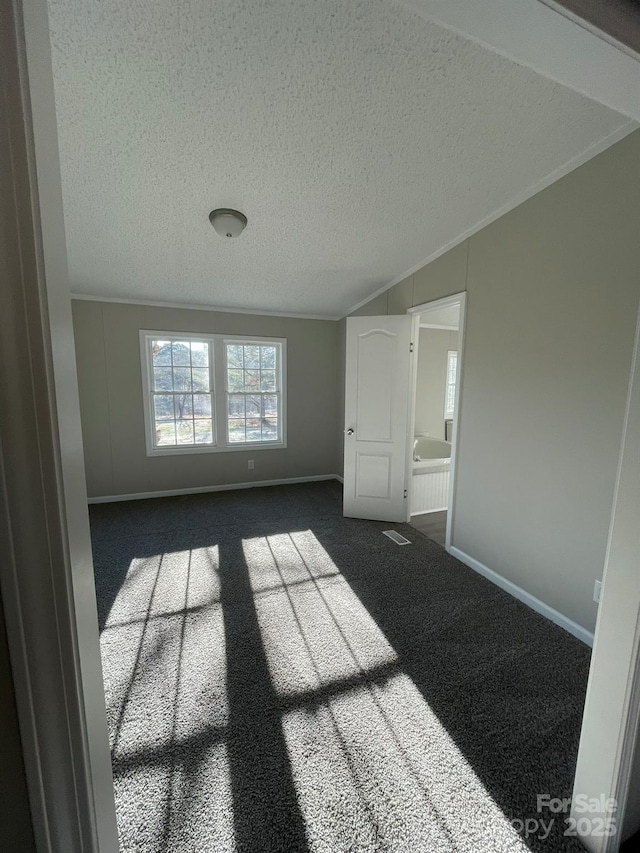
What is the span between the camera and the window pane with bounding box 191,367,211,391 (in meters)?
4.34

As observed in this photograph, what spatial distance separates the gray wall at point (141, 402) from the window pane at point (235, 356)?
19 cm

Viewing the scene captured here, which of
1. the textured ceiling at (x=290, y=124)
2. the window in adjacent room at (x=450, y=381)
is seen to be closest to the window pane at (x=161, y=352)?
the textured ceiling at (x=290, y=124)

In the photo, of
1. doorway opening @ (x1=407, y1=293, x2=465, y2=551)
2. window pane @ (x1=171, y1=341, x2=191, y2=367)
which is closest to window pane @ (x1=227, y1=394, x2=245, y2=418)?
window pane @ (x1=171, y1=341, x2=191, y2=367)

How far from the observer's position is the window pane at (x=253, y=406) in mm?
4640

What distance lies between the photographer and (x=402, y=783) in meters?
1.24

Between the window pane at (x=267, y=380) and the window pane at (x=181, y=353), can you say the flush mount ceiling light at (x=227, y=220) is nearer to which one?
the window pane at (x=181, y=353)

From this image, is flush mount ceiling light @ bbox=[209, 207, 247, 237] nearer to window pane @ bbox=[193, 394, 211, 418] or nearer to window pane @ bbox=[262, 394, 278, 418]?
window pane @ bbox=[193, 394, 211, 418]

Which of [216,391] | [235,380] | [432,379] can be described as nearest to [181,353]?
[216,391]

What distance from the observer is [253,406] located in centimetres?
466

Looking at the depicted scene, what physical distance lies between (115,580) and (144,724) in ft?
4.25

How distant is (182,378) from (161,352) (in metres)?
0.39

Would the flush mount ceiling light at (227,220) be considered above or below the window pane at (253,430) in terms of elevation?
above

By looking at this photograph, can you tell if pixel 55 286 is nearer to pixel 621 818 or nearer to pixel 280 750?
pixel 280 750

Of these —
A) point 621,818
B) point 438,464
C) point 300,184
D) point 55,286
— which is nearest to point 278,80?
point 300,184
